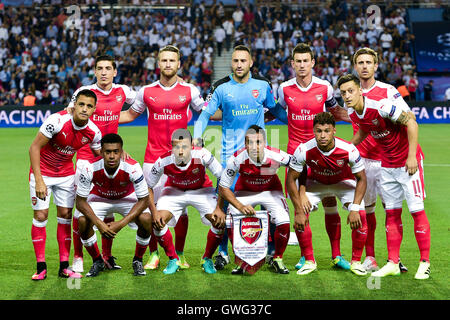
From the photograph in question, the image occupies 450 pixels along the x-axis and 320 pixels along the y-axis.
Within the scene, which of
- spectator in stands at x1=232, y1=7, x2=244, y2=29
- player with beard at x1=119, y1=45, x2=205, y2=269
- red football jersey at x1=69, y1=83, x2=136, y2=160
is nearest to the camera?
player with beard at x1=119, y1=45, x2=205, y2=269

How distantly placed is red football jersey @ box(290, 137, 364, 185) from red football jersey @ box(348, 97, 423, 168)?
0.94 feet

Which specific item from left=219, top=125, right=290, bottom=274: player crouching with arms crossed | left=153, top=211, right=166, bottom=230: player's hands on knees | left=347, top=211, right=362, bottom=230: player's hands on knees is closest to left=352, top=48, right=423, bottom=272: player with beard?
left=347, top=211, right=362, bottom=230: player's hands on knees

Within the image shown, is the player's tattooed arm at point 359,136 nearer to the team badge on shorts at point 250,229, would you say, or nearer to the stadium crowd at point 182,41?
the team badge on shorts at point 250,229

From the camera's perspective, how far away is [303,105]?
25.5ft

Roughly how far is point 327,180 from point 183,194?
1.65m

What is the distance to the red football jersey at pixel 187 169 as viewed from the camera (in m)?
7.38

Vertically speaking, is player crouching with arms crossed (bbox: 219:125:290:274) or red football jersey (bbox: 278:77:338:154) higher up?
red football jersey (bbox: 278:77:338:154)

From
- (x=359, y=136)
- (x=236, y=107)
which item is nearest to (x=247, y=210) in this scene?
(x=236, y=107)

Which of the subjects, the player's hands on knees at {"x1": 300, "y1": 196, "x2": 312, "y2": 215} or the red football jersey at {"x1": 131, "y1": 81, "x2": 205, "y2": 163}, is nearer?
the player's hands on knees at {"x1": 300, "y1": 196, "x2": 312, "y2": 215}

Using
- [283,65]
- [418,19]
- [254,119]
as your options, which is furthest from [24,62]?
[254,119]

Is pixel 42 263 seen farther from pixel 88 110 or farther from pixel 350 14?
pixel 350 14

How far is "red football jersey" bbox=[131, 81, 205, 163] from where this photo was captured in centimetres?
789

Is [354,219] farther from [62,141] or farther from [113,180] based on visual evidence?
[62,141]

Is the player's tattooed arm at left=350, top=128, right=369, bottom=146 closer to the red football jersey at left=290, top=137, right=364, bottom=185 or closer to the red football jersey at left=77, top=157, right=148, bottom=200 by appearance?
the red football jersey at left=290, top=137, right=364, bottom=185
